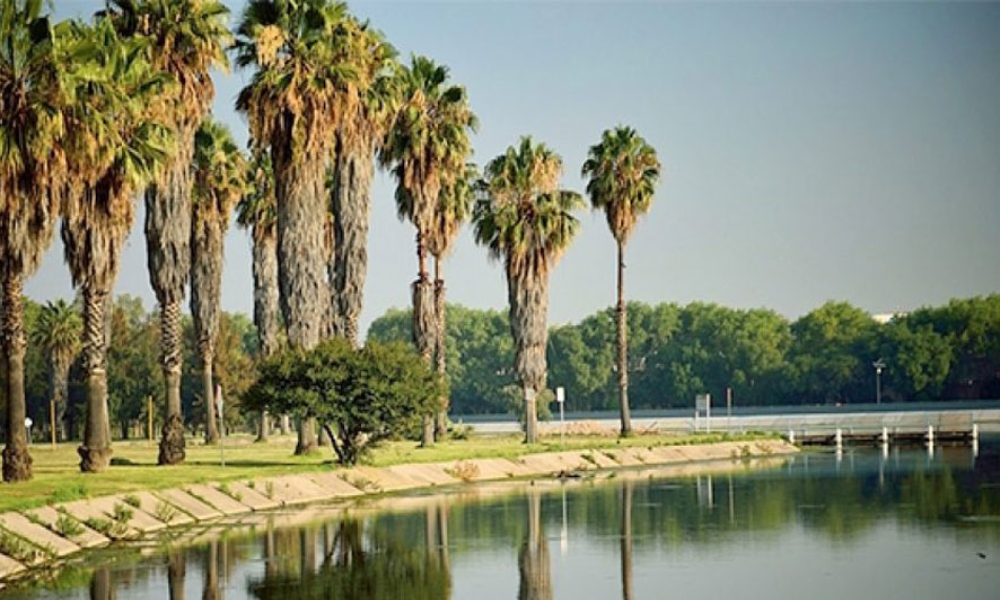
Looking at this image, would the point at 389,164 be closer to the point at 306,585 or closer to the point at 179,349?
the point at 179,349

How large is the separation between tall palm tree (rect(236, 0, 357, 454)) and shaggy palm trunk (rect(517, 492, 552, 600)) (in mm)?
21877

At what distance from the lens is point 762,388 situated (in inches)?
6658

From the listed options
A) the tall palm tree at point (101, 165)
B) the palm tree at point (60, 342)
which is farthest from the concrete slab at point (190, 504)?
the palm tree at point (60, 342)

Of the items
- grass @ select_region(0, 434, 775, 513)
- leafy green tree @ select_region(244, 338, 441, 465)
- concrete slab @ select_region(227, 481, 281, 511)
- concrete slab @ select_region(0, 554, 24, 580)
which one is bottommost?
concrete slab @ select_region(0, 554, 24, 580)

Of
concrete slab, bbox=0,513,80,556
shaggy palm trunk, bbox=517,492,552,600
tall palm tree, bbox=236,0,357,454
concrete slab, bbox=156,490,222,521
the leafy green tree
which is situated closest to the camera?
shaggy palm trunk, bbox=517,492,552,600

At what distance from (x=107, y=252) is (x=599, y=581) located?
86.7 ft

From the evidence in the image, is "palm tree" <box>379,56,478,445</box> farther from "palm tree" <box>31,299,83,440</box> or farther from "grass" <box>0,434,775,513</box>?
"palm tree" <box>31,299,83,440</box>

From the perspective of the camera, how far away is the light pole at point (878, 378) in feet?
502

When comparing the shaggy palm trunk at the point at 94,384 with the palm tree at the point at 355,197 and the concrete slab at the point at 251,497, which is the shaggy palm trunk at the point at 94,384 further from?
the palm tree at the point at 355,197

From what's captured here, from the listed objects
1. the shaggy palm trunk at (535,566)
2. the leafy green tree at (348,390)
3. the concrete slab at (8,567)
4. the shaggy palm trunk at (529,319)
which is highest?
the shaggy palm trunk at (529,319)

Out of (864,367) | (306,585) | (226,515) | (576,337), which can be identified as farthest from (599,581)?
(576,337)

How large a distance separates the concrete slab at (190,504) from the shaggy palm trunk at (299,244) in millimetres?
16666

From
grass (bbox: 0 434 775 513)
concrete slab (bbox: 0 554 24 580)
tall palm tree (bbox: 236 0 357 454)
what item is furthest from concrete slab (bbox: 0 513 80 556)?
tall palm tree (bbox: 236 0 357 454)

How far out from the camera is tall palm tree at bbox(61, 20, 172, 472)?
43.7 m
